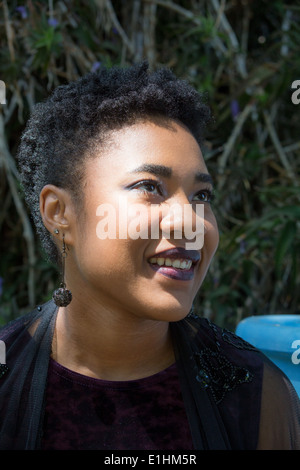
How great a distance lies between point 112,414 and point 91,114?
59 centimetres

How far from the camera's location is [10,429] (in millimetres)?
1005

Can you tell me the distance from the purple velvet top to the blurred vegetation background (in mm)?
1025

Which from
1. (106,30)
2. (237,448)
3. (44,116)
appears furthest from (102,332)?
(106,30)

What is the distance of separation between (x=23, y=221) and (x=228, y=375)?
1.42 m

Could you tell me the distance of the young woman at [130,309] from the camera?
1.01 metres

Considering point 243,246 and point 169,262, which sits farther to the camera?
point 243,246

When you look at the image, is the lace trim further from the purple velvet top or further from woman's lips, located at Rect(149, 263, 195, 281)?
woman's lips, located at Rect(149, 263, 195, 281)

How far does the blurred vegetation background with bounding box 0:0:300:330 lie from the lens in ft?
7.09

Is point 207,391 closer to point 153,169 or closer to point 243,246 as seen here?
point 153,169

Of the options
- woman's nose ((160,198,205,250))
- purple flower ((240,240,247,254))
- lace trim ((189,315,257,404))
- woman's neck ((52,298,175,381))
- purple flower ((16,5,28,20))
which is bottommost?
lace trim ((189,315,257,404))

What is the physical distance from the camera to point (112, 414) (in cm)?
105

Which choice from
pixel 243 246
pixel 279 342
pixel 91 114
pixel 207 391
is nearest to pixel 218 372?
pixel 207 391

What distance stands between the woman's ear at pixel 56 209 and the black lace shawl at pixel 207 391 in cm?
21

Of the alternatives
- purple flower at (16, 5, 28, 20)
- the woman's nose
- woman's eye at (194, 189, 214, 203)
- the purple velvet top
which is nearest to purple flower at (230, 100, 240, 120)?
purple flower at (16, 5, 28, 20)
